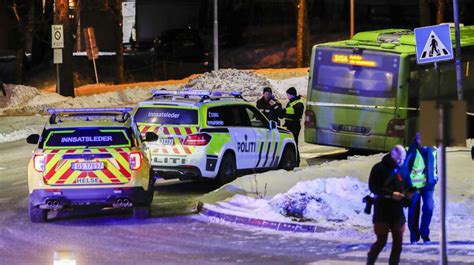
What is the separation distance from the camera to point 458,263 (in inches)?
515

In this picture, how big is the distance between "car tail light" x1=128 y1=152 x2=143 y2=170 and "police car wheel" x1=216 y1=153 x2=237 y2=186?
346 centimetres

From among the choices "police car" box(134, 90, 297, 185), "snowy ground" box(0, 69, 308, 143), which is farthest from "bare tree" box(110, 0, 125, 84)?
"police car" box(134, 90, 297, 185)

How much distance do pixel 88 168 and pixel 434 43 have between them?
604 cm

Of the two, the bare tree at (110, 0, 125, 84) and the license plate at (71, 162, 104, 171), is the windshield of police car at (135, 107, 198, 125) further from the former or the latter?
the bare tree at (110, 0, 125, 84)

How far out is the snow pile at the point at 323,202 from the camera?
15938mm

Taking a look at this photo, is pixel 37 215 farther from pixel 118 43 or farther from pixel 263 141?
pixel 118 43

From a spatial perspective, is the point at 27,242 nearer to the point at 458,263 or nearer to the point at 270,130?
the point at 458,263

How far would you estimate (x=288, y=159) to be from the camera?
21.7 m

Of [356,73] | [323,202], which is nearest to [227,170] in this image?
[323,202]

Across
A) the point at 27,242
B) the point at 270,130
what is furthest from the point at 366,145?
the point at 27,242

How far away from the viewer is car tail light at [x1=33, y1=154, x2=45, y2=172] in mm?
15789

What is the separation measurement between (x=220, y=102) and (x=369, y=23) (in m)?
45.4

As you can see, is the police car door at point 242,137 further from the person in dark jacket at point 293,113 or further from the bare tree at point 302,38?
the bare tree at point 302,38

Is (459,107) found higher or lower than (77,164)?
higher
